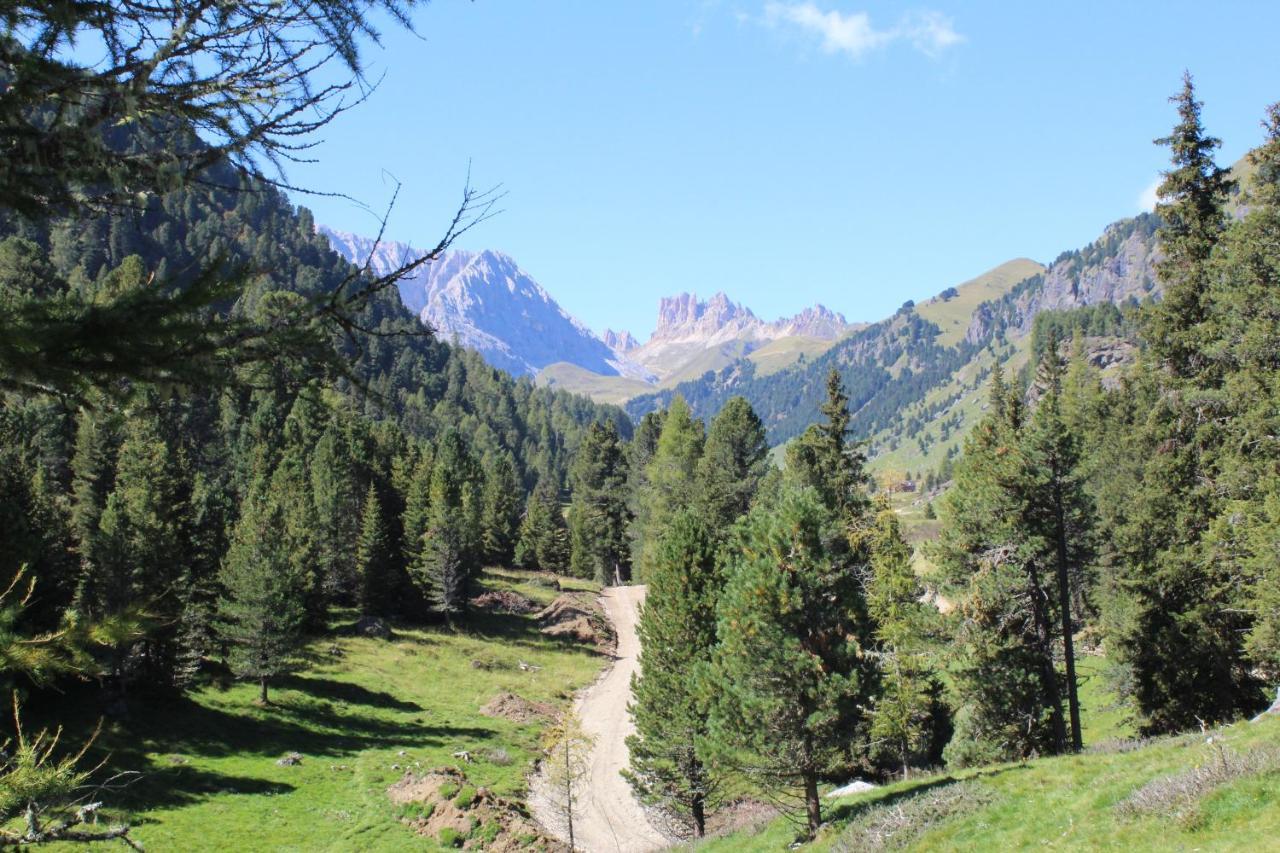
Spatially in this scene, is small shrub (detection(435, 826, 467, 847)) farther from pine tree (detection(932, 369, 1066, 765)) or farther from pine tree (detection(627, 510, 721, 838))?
pine tree (detection(932, 369, 1066, 765))

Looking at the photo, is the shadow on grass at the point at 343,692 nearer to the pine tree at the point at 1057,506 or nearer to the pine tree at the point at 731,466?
the pine tree at the point at 731,466

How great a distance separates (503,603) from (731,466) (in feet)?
86.3

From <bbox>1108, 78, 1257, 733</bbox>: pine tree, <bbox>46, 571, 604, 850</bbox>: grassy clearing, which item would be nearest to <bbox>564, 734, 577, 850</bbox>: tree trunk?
<bbox>46, 571, 604, 850</bbox>: grassy clearing

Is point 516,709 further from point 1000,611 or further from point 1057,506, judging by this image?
point 1057,506

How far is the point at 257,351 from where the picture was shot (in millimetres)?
5441

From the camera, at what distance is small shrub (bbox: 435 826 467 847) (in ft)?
88.2

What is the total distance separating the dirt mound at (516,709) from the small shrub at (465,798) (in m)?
15.1

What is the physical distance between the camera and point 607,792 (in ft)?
116

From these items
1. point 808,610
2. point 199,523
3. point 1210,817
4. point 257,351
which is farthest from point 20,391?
point 199,523

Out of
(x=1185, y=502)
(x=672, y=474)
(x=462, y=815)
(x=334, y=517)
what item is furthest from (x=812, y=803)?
(x=334, y=517)

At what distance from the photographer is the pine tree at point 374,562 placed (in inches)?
2330

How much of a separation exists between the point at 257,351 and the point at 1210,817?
54.0 feet

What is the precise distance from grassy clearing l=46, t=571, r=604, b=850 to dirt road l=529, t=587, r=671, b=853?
179cm

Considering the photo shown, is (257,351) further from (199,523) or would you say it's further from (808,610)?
(199,523)
